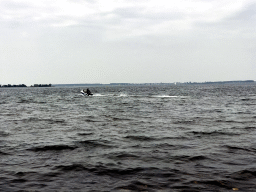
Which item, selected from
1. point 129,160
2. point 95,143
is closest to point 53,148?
point 95,143

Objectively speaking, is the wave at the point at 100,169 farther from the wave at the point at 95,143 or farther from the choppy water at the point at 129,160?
the wave at the point at 95,143

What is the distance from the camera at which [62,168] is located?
9430mm

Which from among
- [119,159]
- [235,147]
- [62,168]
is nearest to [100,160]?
[119,159]

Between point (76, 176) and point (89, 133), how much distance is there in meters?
7.97

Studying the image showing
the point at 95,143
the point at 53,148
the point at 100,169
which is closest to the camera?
the point at 100,169

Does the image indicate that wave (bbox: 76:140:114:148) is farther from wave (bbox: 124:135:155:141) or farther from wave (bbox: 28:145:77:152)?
wave (bbox: 124:135:155:141)

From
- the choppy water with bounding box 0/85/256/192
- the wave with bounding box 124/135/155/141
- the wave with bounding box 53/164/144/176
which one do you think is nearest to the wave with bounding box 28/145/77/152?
the choppy water with bounding box 0/85/256/192

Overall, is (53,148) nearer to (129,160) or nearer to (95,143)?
(95,143)

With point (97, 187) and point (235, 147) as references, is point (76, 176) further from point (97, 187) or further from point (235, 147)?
point (235, 147)

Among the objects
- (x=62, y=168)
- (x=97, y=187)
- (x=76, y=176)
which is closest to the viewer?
(x=97, y=187)

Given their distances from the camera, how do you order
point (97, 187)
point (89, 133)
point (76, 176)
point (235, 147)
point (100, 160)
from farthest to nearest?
point (89, 133) < point (235, 147) < point (100, 160) < point (76, 176) < point (97, 187)

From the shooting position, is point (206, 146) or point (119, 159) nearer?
point (119, 159)

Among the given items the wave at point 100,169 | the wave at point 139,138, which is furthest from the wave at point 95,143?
the wave at point 100,169

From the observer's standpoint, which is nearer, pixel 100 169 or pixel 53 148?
pixel 100 169
